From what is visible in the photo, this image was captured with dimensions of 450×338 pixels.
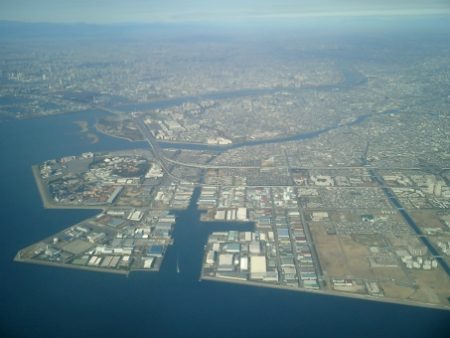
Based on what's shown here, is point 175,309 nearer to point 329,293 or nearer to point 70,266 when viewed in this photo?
point 70,266

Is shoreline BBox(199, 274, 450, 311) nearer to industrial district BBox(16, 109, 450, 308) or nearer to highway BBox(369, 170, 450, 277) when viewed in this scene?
industrial district BBox(16, 109, 450, 308)

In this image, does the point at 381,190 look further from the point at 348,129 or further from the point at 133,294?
the point at 133,294

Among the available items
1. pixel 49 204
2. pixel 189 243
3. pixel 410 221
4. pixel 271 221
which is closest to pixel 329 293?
pixel 271 221

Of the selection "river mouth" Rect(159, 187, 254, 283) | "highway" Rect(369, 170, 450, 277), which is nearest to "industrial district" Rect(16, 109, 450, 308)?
"highway" Rect(369, 170, 450, 277)

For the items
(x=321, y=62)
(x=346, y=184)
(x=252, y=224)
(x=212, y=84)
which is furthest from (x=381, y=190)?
(x=321, y=62)

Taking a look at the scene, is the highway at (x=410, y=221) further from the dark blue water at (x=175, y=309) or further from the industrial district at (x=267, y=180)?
the dark blue water at (x=175, y=309)

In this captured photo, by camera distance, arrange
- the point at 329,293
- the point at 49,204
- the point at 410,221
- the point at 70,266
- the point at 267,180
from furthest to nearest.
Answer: the point at 267,180 → the point at 49,204 → the point at 410,221 → the point at 70,266 → the point at 329,293

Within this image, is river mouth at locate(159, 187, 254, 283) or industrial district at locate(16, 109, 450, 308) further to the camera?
river mouth at locate(159, 187, 254, 283)

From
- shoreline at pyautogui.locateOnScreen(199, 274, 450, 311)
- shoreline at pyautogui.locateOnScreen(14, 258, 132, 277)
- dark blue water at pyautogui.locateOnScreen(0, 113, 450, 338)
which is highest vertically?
shoreline at pyautogui.locateOnScreen(199, 274, 450, 311)
